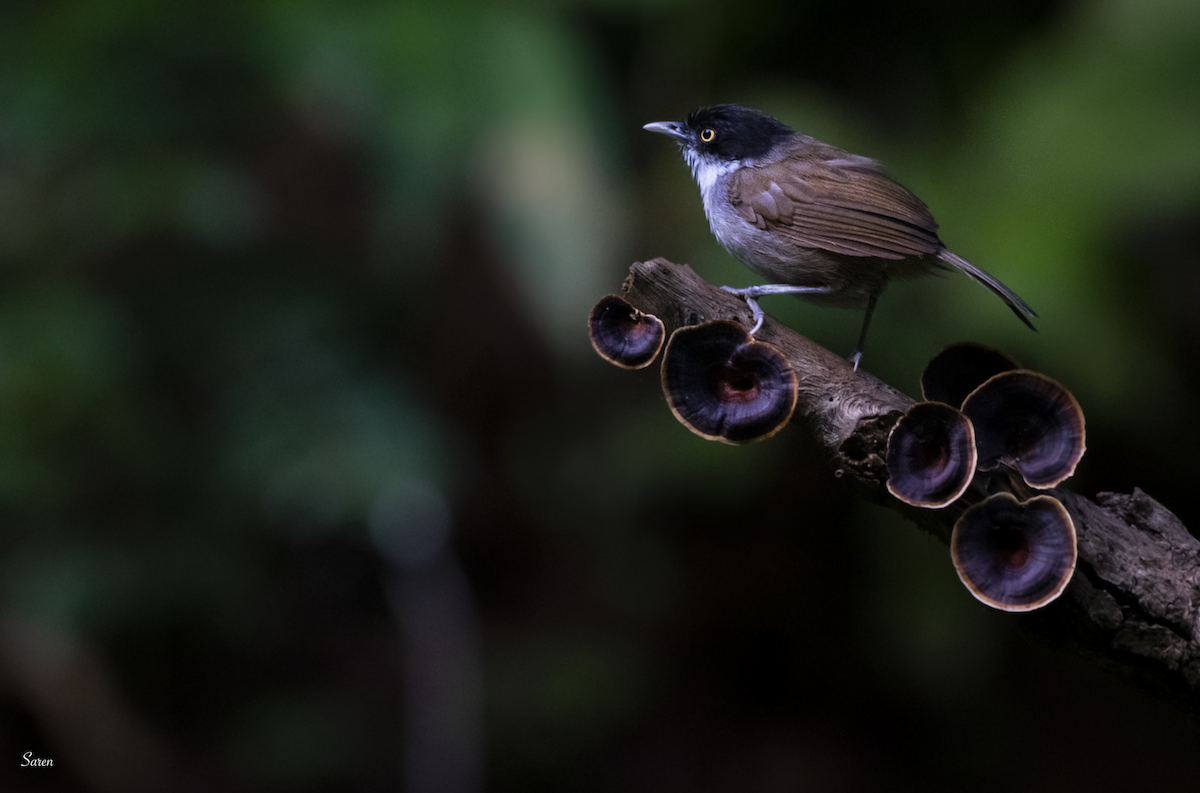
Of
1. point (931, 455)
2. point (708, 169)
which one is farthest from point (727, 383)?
point (708, 169)

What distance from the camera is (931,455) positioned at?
158cm

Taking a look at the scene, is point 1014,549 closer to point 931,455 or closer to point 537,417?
point 931,455

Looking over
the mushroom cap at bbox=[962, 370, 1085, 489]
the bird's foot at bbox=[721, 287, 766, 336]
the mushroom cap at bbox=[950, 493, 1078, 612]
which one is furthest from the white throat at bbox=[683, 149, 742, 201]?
the mushroom cap at bbox=[950, 493, 1078, 612]

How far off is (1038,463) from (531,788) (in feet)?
12.3

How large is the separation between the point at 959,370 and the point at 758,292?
1.54 ft

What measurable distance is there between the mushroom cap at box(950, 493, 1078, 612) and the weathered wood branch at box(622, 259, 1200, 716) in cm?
6

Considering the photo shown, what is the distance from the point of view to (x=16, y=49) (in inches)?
148

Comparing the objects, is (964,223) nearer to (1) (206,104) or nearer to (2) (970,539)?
(2) (970,539)

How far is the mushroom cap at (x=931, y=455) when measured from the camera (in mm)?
1528

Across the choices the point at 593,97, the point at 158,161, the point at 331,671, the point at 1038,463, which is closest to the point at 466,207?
the point at 593,97

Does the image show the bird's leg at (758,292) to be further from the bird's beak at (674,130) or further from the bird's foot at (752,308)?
the bird's beak at (674,130)

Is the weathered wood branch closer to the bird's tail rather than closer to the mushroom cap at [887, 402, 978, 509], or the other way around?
the mushroom cap at [887, 402, 978, 509]

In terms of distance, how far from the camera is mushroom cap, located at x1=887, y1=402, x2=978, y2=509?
5.01 feet

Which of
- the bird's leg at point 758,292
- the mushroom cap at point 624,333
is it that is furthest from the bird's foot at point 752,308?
the mushroom cap at point 624,333
